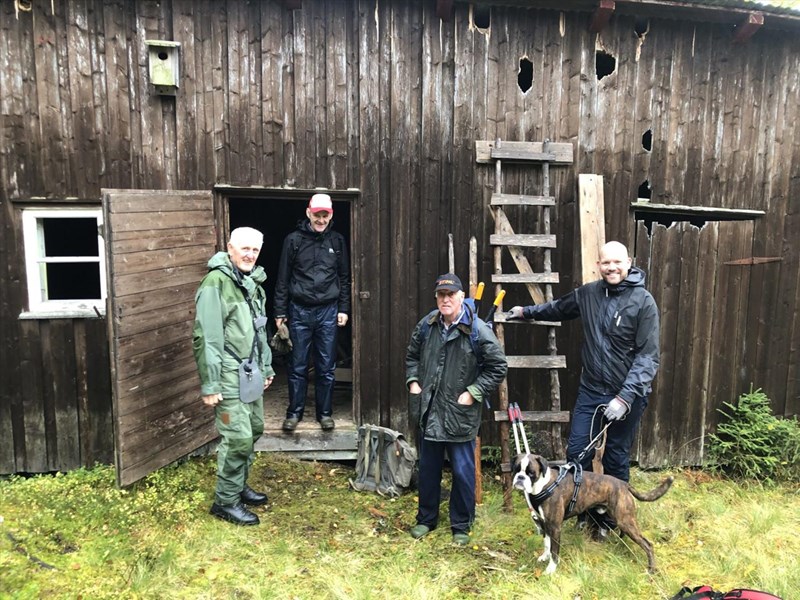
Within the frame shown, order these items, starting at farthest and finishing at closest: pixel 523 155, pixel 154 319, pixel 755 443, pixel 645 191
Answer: pixel 755 443, pixel 645 191, pixel 523 155, pixel 154 319

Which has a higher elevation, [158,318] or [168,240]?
[168,240]

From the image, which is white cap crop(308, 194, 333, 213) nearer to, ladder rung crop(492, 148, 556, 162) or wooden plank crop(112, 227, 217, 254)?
wooden plank crop(112, 227, 217, 254)

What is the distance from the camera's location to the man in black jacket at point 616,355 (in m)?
3.93

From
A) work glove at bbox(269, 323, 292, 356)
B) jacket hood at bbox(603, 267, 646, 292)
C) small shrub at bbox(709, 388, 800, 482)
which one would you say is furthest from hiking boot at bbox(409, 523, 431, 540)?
small shrub at bbox(709, 388, 800, 482)

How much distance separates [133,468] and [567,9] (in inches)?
229

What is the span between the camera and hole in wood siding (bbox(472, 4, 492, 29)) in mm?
5305

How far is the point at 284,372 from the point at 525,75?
17.6ft

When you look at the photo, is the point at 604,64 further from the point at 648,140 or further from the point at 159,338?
the point at 159,338

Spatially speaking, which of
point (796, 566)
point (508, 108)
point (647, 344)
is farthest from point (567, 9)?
point (796, 566)

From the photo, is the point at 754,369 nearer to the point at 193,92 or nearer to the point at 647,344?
the point at 647,344

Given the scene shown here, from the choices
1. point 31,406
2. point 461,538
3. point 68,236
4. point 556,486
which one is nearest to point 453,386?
point 556,486

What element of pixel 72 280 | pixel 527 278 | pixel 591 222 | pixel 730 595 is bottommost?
pixel 730 595

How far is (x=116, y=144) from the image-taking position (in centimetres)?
512

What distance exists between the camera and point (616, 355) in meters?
4.09
